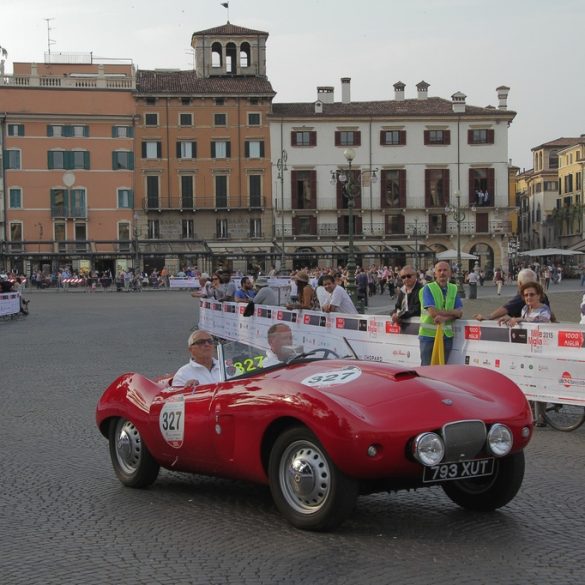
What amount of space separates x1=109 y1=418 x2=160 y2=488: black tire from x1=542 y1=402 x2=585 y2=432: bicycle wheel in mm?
5032

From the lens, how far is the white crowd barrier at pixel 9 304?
33.2 meters

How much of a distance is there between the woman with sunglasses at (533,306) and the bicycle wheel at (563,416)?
0.98 meters

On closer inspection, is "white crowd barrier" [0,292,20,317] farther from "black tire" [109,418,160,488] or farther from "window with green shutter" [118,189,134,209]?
"window with green shutter" [118,189,134,209]

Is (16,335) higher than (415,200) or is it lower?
lower

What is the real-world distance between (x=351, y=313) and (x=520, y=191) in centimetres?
13002

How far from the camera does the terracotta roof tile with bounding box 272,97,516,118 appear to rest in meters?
82.2

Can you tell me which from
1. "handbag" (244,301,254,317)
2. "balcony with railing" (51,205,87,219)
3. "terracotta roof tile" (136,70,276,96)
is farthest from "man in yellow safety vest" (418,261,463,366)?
"terracotta roof tile" (136,70,276,96)

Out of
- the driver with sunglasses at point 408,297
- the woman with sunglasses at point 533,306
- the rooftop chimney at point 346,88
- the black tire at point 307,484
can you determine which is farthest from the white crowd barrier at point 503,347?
the rooftop chimney at point 346,88

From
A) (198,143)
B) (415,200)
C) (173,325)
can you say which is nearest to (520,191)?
(415,200)

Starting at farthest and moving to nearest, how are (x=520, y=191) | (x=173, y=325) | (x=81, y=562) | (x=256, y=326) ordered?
(x=520, y=191), (x=173, y=325), (x=256, y=326), (x=81, y=562)

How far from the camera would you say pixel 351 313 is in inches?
651

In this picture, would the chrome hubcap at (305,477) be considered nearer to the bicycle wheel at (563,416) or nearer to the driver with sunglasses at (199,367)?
the driver with sunglasses at (199,367)

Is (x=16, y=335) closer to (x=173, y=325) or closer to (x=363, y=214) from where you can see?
(x=173, y=325)

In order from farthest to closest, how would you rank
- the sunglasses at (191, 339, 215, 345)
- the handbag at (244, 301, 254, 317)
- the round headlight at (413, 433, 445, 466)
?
1. the handbag at (244, 301, 254, 317)
2. the sunglasses at (191, 339, 215, 345)
3. the round headlight at (413, 433, 445, 466)
